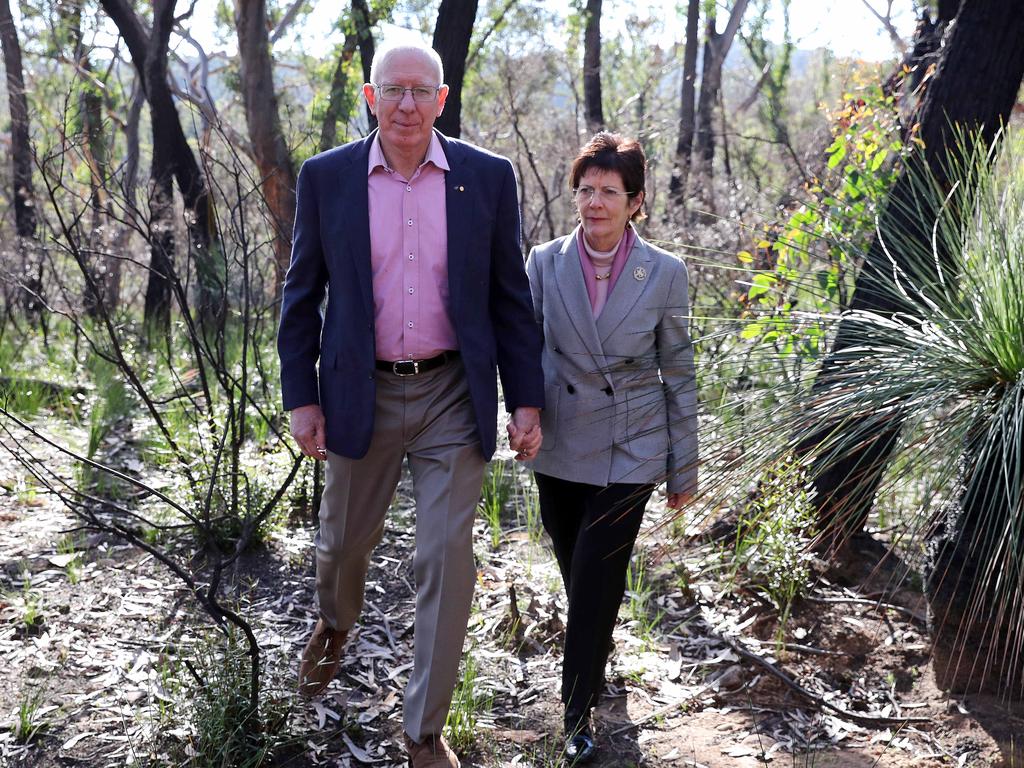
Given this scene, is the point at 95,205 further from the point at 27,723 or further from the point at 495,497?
the point at 27,723

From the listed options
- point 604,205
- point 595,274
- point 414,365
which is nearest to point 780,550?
point 595,274

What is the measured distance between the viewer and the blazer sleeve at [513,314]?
3383mm

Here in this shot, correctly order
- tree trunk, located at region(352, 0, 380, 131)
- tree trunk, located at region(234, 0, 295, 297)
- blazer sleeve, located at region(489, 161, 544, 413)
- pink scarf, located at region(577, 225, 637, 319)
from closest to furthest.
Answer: blazer sleeve, located at region(489, 161, 544, 413) → pink scarf, located at region(577, 225, 637, 319) → tree trunk, located at region(352, 0, 380, 131) → tree trunk, located at region(234, 0, 295, 297)

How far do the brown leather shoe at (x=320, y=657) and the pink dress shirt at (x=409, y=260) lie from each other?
1021 mm

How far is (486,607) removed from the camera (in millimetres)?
4621

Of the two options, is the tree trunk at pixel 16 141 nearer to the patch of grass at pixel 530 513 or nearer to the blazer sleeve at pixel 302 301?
the patch of grass at pixel 530 513

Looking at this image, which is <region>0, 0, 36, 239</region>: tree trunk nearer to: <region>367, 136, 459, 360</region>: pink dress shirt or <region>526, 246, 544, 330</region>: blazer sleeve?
<region>526, 246, 544, 330</region>: blazer sleeve

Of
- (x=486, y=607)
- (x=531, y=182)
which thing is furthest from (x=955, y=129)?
(x=531, y=182)

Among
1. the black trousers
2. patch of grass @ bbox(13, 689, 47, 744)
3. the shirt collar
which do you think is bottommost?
patch of grass @ bbox(13, 689, 47, 744)

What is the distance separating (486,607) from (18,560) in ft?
6.66

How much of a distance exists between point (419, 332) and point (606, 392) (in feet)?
2.23

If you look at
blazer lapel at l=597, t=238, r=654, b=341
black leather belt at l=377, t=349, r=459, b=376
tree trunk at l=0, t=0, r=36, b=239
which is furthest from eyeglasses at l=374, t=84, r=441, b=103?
tree trunk at l=0, t=0, r=36, b=239

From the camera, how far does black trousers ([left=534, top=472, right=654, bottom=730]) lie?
11.3ft

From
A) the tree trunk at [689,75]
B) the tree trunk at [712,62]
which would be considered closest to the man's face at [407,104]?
Result: the tree trunk at [689,75]
